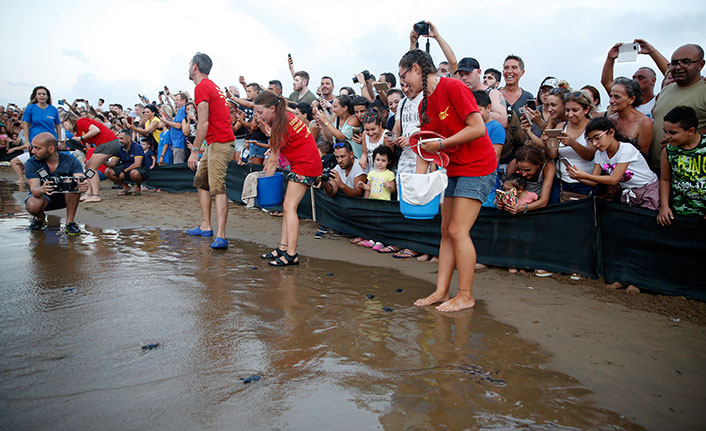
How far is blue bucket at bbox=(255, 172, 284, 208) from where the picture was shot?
5289mm

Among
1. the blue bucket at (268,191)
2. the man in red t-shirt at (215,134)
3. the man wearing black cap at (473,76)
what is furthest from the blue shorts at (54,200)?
the man wearing black cap at (473,76)

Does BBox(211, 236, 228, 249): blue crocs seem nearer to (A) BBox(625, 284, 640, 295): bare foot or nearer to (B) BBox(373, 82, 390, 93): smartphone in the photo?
(B) BBox(373, 82, 390, 93): smartphone

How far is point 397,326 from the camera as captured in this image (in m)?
3.35

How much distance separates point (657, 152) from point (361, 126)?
12.9 ft

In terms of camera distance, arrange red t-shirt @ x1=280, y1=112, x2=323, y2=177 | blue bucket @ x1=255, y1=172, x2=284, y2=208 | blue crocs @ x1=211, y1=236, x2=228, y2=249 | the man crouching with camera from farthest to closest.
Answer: the man crouching with camera
blue crocs @ x1=211, y1=236, x2=228, y2=249
blue bucket @ x1=255, y1=172, x2=284, y2=208
red t-shirt @ x1=280, y1=112, x2=323, y2=177

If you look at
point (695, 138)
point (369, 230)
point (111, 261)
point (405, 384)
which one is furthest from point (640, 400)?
point (111, 261)

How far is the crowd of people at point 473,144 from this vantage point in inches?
144

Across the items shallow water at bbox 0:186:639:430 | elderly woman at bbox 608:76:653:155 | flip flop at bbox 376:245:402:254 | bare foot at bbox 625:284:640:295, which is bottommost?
shallow water at bbox 0:186:639:430

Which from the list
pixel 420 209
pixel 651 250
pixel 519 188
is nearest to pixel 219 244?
pixel 420 209

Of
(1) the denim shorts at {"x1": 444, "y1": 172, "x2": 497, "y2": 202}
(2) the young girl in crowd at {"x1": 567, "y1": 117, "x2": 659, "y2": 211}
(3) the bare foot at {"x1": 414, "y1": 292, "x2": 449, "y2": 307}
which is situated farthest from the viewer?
(2) the young girl in crowd at {"x1": 567, "y1": 117, "x2": 659, "y2": 211}

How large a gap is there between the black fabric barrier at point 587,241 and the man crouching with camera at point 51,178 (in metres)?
4.18

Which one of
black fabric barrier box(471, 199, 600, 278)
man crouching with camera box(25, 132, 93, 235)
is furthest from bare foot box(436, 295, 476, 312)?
man crouching with camera box(25, 132, 93, 235)

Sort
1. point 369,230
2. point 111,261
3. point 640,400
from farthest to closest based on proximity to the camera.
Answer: point 369,230 → point 111,261 → point 640,400

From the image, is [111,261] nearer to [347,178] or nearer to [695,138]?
[347,178]
